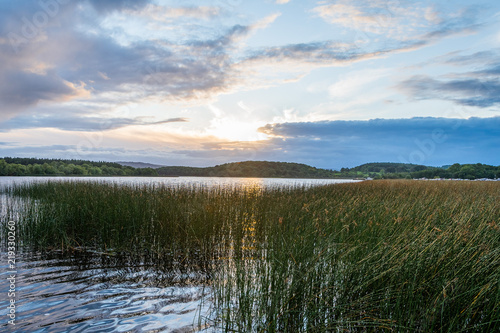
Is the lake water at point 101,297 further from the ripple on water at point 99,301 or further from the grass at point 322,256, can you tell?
the grass at point 322,256

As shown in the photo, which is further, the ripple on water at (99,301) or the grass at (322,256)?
the ripple on water at (99,301)

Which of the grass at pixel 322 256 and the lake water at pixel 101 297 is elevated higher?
the grass at pixel 322 256

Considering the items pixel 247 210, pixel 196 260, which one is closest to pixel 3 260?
pixel 196 260

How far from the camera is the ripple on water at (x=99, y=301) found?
3611 mm

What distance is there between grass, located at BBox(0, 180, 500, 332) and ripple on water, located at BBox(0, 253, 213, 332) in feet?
1.74

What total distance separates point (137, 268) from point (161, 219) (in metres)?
2.17

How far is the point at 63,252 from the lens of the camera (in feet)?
21.6

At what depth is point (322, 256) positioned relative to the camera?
4125 millimetres

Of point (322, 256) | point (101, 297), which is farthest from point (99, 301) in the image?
point (322, 256)

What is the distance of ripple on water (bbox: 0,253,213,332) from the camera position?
3611 millimetres

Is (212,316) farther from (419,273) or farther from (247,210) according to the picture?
(247,210)

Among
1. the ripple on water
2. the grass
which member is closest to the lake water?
the ripple on water

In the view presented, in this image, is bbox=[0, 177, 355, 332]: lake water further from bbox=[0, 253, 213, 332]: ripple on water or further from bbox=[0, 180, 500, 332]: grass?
bbox=[0, 180, 500, 332]: grass

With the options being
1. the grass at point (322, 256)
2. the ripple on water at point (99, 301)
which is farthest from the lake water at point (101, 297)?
the grass at point (322, 256)
